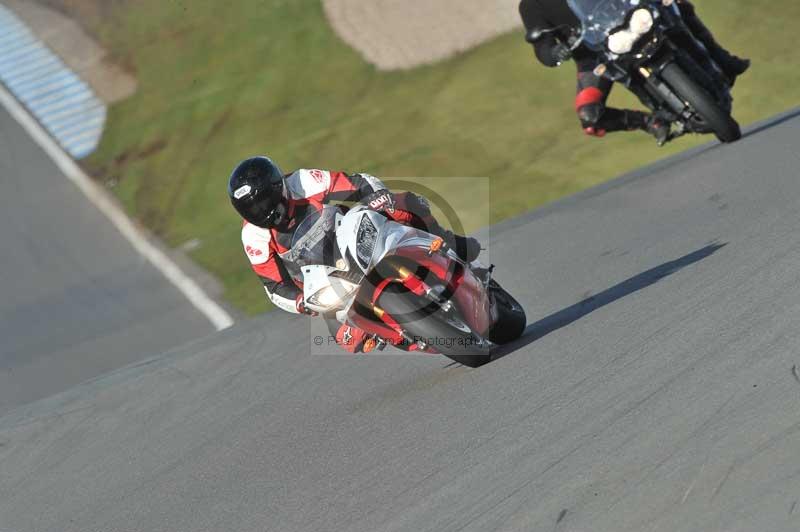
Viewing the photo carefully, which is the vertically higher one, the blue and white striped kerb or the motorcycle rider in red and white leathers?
the motorcycle rider in red and white leathers

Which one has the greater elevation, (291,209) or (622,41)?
(291,209)

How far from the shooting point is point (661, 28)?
9.92 m

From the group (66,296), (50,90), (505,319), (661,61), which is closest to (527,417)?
(505,319)

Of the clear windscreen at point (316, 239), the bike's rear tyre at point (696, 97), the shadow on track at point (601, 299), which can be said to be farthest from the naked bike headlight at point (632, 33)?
the clear windscreen at point (316, 239)

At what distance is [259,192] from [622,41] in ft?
15.7

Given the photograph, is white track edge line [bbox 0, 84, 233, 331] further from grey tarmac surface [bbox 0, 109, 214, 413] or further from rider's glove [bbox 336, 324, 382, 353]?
rider's glove [bbox 336, 324, 382, 353]

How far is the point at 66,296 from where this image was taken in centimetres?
1329

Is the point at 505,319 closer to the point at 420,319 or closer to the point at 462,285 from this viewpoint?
the point at 462,285

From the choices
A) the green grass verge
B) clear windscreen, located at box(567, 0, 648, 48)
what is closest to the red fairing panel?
clear windscreen, located at box(567, 0, 648, 48)

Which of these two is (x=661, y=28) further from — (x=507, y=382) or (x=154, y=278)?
(x=154, y=278)

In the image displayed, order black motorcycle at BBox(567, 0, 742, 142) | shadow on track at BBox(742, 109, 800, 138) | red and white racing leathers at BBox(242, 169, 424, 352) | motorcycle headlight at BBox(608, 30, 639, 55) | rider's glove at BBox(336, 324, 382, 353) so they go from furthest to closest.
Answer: shadow on track at BBox(742, 109, 800, 138) → motorcycle headlight at BBox(608, 30, 639, 55) → black motorcycle at BBox(567, 0, 742, 142) → red and white racing leathers at BBox(242, 169, 424, 352) → rider's glove at BBox(336, 324, 382, 353)

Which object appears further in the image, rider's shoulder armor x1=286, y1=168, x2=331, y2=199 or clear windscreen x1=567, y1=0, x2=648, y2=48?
clear windscreen x1=567, y1=0, x2=648, y2=48

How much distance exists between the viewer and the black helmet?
6.49 m

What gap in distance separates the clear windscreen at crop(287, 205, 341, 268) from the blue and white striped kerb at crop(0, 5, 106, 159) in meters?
12.1
